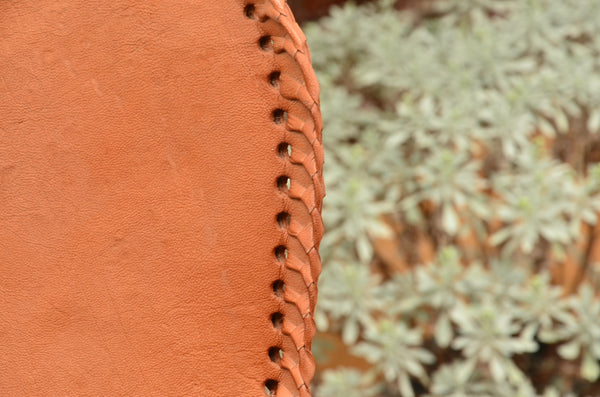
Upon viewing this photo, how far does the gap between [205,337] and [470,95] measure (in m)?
0.84

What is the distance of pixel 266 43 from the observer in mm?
405

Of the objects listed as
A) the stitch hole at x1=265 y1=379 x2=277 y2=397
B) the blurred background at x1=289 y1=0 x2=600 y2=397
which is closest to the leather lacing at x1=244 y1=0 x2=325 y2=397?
the stitch hole at x1=265 y1=379 x2=277 y2=397

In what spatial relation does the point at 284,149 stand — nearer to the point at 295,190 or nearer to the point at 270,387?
the point at 295,190

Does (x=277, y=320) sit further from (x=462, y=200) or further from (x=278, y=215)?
(x=462, y=200)

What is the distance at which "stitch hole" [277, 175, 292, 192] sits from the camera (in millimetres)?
422

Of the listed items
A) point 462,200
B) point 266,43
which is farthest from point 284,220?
point 462,200

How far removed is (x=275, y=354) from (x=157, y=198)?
0.13 m

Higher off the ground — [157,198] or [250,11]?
[250,11]

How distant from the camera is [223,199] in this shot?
1.38ft

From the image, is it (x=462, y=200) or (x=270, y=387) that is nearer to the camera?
(x=270, y=387)

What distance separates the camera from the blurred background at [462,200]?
105cm

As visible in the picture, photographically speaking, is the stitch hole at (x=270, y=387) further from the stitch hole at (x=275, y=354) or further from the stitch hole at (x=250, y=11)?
the stitch hole at (x=250, y=11)

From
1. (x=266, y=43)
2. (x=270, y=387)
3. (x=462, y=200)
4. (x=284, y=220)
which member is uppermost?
(x=266, y=43)

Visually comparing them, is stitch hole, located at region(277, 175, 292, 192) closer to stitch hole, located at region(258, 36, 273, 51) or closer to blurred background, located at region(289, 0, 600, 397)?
stitch hole, located at region(258, 36, 273, 51)
